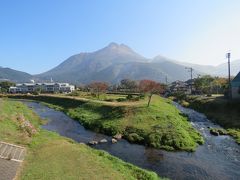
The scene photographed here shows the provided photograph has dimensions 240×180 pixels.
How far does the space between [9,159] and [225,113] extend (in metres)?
48.4

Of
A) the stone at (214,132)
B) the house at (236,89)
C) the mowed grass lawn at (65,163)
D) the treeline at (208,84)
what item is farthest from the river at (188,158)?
the treeline at (208,84)

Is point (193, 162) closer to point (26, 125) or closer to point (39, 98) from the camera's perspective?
point (26, 125)

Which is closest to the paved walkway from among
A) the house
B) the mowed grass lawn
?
the mowed grass lawn

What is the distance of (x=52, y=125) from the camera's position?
53.8 metres

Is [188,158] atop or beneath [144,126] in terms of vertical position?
beneath

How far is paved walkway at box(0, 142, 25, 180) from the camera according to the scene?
872 inches

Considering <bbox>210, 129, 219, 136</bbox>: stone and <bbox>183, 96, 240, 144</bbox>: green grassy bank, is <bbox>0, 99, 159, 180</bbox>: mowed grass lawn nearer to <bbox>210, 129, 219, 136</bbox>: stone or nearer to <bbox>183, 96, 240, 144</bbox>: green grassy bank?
<bbox>183, 96, 240, 144</bbox>: green grassy bank

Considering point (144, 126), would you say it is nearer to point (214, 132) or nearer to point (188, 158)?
point (214, 132)

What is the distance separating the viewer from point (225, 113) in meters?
61.6

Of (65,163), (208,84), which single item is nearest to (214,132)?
(65,163)

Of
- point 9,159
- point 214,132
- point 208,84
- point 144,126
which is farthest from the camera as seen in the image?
point 208,84

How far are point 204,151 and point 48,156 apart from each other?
63.2 feet

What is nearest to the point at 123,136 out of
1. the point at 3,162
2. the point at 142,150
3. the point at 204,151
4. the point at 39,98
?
the point at 142,150

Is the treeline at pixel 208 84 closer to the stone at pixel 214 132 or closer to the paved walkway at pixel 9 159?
the stone at pixel 214 132
